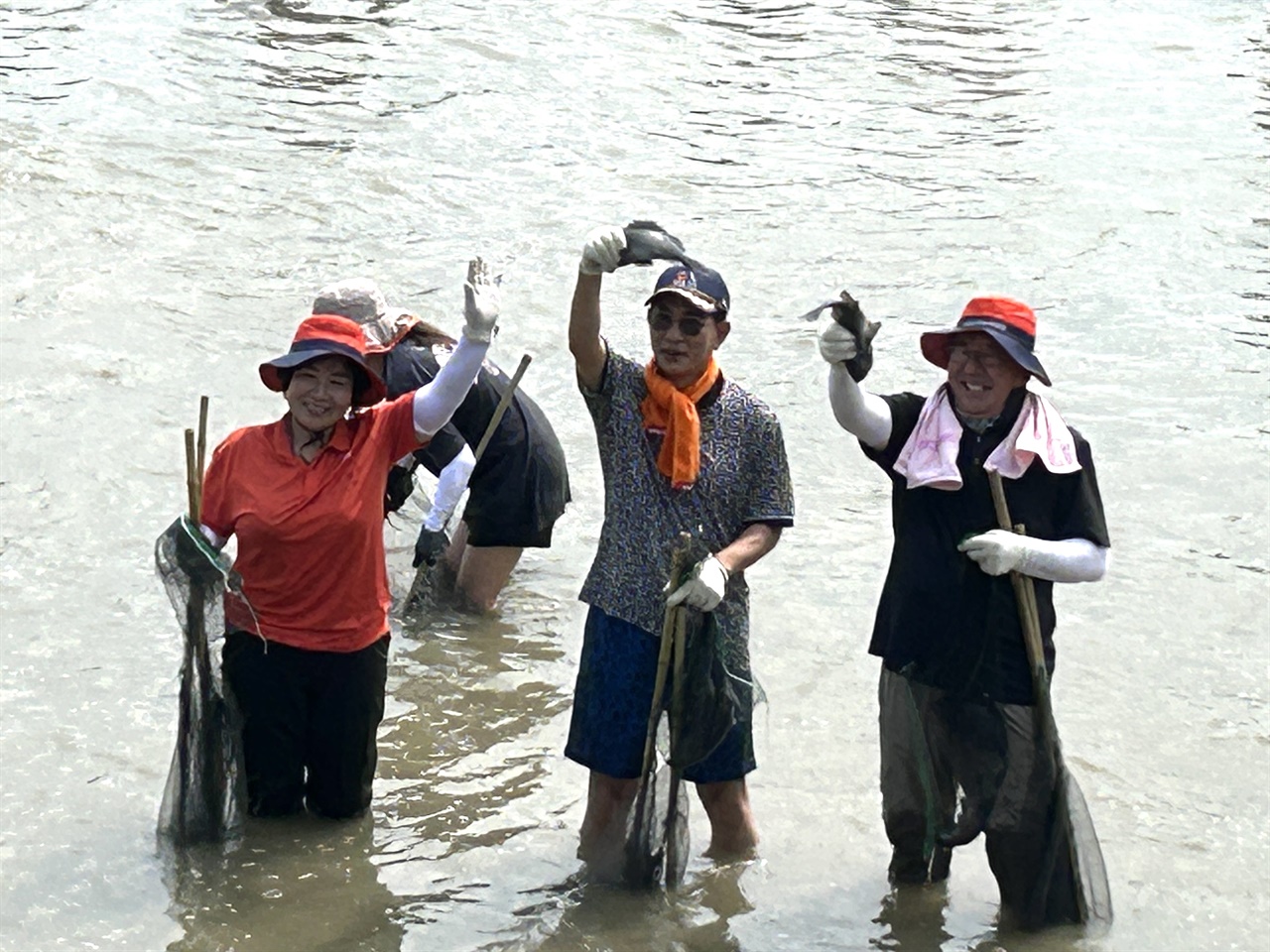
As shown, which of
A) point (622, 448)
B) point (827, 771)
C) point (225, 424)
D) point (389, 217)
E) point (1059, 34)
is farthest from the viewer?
point (1059, 34)

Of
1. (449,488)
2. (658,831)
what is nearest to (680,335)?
(658,831)

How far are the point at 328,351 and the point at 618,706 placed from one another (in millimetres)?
1285

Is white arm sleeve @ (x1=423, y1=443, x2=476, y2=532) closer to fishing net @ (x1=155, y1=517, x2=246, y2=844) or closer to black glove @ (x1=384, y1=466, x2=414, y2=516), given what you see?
black glove @ (x1=384, y1=466, x2=414, y2=516)

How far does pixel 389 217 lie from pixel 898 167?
404cm

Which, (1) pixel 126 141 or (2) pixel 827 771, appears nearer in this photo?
(2) pixel 827 771

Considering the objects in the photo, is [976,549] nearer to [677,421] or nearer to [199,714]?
[677,421]

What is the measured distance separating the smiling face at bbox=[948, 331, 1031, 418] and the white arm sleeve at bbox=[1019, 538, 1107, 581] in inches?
15.5

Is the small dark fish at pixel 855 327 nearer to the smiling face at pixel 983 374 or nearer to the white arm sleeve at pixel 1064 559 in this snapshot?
the smiling face at pixel 983 374

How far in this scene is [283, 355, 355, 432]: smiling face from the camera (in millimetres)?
5238

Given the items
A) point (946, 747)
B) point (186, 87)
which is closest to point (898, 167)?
point (186, 87)

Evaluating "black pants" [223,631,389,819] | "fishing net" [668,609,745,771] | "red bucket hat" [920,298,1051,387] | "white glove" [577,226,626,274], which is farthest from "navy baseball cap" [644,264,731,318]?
"black pants" [223,631,389,819]

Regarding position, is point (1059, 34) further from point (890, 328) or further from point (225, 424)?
point (225, 424)

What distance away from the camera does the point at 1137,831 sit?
634cm

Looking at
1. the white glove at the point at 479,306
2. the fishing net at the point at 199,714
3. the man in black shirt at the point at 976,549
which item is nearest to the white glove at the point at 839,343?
the man in black shirt at the point at 976,549
